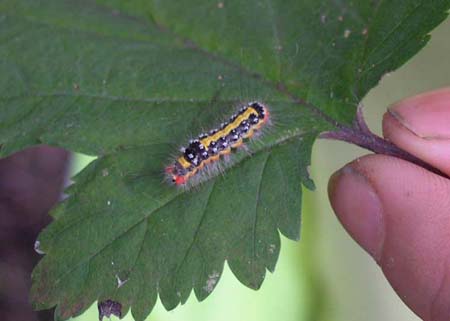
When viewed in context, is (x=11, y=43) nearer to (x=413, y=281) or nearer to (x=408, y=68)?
(x=413, y=281)

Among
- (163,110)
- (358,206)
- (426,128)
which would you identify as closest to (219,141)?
(163,110)

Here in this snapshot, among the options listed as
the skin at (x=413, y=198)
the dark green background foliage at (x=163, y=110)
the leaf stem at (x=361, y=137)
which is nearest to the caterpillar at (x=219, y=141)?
the dark green background foliage at (x=163, y=110)

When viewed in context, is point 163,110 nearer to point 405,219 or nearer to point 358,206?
point 358,206

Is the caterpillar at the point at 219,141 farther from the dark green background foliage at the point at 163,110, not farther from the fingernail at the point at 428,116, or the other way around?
the fingernail at the point at 428,116

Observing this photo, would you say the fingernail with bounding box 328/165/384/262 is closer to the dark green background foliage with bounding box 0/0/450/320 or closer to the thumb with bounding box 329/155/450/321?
the thumb with bounding box 329/155/450/321

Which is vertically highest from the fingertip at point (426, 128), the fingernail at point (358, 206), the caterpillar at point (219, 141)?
the fingertip at point (426, 128)

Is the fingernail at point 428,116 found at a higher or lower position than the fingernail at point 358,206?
higher

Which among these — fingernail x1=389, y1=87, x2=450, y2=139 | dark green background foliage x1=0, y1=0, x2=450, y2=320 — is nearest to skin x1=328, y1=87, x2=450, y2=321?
fingernail x1=389, y1=87, x2=450, y2=139
